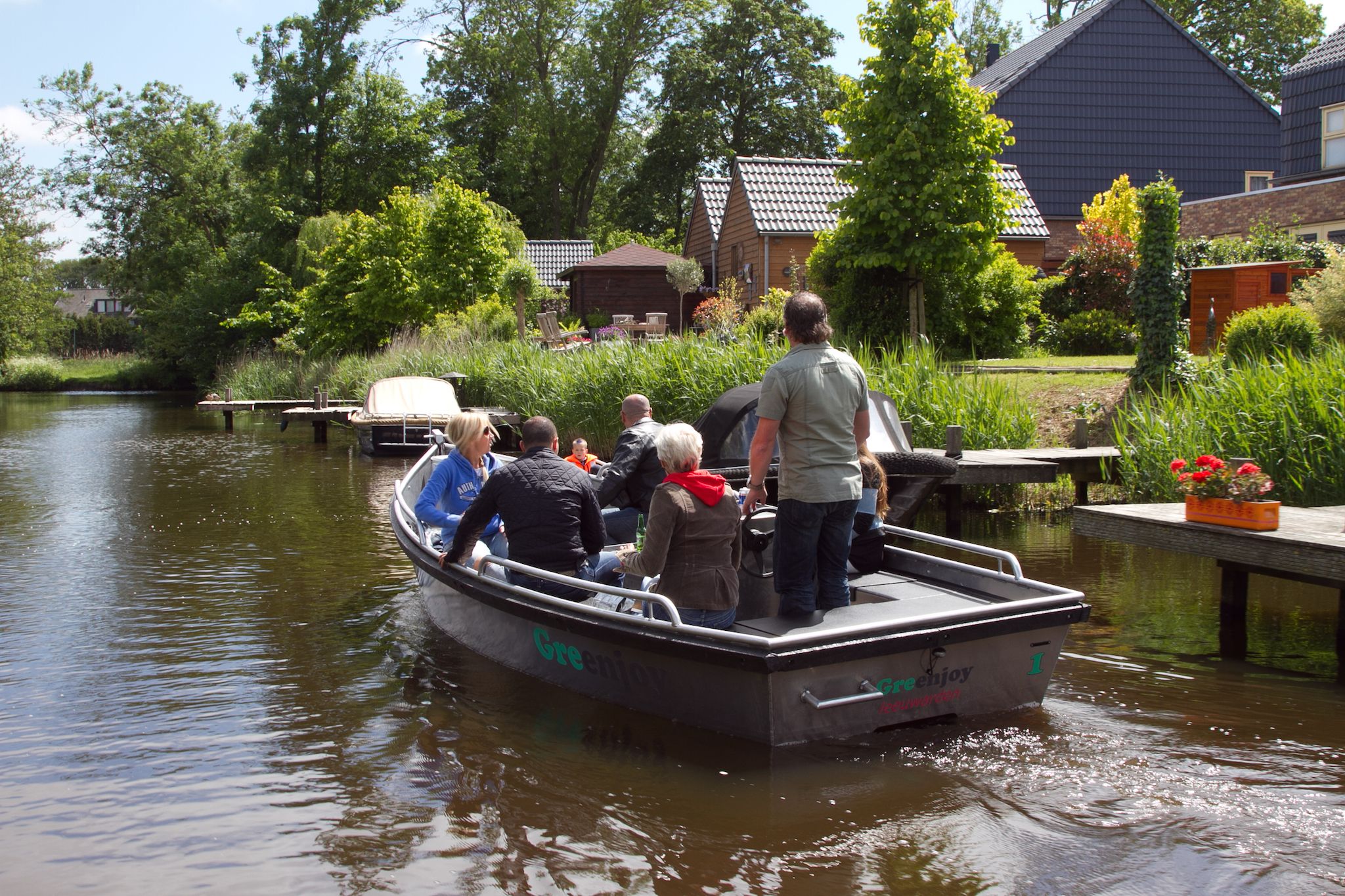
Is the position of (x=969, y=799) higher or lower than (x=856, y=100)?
lower

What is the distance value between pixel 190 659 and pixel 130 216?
52873 mm

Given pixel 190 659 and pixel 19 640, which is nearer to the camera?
pixel 190 659

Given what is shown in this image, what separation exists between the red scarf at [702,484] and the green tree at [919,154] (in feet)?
42.2

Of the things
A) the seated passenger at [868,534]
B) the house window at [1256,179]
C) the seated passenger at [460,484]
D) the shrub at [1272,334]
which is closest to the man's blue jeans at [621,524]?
the seated passenger at [460,484]

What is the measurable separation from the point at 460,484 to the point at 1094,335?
→ 51.6 feet

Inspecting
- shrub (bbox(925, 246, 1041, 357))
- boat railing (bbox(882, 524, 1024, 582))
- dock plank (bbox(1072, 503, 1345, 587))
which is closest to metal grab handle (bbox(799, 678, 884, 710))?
boat railing (bbox(882, 524, 1024, 582))

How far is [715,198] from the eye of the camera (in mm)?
36906

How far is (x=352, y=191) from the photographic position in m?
49.4

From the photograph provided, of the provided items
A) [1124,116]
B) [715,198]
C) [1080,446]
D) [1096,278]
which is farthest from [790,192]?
[1080,446]

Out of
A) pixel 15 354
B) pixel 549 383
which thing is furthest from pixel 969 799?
pixel 15 354

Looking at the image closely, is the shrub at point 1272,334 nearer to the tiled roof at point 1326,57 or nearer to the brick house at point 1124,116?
the tiled roof at point 1326,57

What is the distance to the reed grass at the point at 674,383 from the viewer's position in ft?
44.2

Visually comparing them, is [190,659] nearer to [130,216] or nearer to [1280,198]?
[1280,198]

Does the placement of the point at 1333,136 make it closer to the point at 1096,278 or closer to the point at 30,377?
the point at 1096,278
